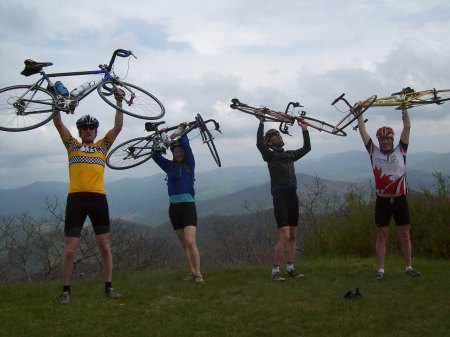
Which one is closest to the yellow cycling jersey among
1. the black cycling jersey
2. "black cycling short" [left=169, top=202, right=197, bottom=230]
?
"black cycling short" [left=169, top=202, right=197, bottom=230]

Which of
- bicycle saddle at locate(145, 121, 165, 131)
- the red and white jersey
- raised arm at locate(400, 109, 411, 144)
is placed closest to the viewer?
the red and white jersey

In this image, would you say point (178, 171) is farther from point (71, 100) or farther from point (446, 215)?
point (446, 215)

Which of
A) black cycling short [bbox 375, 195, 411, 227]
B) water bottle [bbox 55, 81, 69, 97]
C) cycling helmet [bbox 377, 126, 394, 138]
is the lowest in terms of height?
black cycling short [bbox 375, 195, 411, 227]

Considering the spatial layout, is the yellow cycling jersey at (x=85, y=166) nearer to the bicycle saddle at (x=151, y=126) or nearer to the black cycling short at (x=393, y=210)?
the bicycle saddle at (x=151, y=126)

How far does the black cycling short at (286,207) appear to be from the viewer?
6859 millimetres

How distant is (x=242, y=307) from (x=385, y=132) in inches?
140

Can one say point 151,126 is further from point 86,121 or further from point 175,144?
point 86,121

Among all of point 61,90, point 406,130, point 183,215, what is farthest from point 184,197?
point 406,130

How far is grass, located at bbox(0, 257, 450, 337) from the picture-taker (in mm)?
4711

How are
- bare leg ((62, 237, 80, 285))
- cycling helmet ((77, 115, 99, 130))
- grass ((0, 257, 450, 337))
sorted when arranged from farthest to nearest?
cycling helmet ((77, 115, 99, 130)) → bare leg ((62, 237, 80, 285)) → grass ((0, 257, 450, 337))

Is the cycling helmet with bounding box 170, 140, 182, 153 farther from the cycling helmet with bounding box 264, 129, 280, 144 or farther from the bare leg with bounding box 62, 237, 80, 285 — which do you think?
the bare leg with bounding box 62, 237, 80, 285

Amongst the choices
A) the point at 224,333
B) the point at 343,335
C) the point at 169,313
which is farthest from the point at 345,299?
the point at 169,313

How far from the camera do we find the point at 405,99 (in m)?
7.35

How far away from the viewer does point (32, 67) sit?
6082 mm
